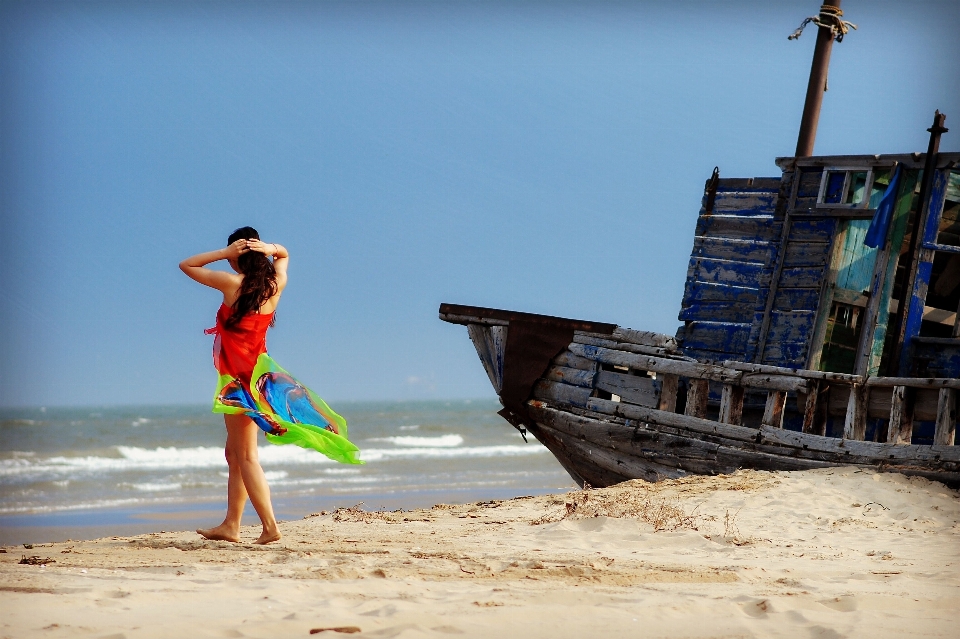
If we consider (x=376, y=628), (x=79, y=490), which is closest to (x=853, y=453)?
(x=376, y=628)

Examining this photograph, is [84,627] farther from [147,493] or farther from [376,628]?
[147,493]

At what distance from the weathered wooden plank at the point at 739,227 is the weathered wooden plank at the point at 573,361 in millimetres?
2006

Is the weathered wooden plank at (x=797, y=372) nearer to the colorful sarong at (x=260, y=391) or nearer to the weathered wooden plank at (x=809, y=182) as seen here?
the weathered wooden plank at (x=809, y=182)

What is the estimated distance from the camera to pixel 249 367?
5.68 metres

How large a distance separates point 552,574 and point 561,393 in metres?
5.63

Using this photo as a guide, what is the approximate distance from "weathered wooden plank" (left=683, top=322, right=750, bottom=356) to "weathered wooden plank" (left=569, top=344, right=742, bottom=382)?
1026 mm

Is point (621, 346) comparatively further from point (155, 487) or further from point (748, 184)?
point (155, 487)

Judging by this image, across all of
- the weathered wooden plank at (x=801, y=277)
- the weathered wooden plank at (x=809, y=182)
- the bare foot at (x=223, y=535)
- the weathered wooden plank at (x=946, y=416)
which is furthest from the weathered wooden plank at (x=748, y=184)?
the bare foot at (x=223, y=535)

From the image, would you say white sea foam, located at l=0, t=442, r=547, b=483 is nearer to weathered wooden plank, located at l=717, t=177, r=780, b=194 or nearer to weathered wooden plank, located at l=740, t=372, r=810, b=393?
weathered wooden plank, located at l=717, t=177, r=780, b=194

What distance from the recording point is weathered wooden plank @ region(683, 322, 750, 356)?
10.2 metres

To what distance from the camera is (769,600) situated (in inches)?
167

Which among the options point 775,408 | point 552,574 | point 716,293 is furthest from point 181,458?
point 552,574

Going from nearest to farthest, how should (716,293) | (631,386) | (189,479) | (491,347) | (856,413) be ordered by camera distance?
(856,413), (631,386), (716,293), (491,347), (189,479)

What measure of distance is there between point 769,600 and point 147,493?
16020 mm
